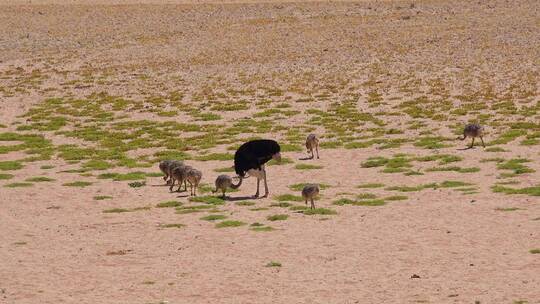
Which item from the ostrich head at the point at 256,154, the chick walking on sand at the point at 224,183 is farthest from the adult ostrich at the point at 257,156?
the chick walking on sand at the point at 224,183

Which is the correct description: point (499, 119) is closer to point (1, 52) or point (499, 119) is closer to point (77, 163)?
point (77, 163)

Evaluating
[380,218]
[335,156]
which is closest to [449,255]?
[380,218]

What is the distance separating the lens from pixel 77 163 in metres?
36.7

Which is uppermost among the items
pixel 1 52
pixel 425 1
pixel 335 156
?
pixel 425 1

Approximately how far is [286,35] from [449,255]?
6584cm

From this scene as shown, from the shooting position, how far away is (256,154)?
96.7 feet

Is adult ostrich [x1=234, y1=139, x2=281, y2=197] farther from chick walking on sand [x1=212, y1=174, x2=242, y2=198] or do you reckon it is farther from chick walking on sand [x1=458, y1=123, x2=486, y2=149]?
chick walking on sand [x1=458, y1=123, x2=486, y2=149]

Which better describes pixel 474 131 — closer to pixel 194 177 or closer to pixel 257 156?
pixel 257 156

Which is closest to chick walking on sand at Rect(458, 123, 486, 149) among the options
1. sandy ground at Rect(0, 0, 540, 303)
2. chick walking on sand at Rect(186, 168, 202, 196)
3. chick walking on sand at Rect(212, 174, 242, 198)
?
sandy ground at Rect(0, 0, 540, 303)

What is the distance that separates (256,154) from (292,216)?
3530 mm

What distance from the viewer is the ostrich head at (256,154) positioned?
96.4 feet

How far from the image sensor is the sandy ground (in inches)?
775

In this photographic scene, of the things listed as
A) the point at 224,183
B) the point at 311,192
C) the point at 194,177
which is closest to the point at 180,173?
the point at 194,177

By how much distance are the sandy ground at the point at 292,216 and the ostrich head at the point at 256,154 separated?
122 centimetres
